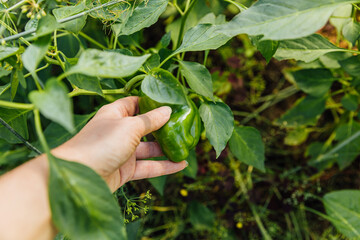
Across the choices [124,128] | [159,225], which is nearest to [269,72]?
[159,225]

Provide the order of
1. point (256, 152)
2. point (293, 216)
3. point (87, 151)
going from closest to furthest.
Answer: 1. point (87, 151)
2. point (256, 152)
3. point (293, 216)

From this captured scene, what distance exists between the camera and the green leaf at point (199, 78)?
2.02ft

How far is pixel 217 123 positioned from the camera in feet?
2.19

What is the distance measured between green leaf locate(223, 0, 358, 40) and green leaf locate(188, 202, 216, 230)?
892mm

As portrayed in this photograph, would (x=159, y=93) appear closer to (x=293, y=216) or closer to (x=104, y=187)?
(x=104, y=187)

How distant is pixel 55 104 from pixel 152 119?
291 millimetres

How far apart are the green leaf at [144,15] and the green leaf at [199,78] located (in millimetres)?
128

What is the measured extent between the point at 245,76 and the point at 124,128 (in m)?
0.94

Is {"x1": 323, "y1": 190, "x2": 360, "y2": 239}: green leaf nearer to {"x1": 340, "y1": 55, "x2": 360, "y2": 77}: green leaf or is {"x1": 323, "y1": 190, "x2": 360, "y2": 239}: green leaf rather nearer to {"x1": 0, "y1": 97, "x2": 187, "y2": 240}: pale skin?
{"x1": 340, "y1": 55, "x2": 360, "y2": 77}: green leaf

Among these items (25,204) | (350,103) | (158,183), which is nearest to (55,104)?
(25,204)

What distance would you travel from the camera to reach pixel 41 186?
48cm

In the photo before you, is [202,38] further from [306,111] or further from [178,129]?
[306,111]

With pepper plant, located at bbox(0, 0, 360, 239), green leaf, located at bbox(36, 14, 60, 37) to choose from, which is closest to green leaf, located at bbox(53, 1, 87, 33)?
pepper plant, located at bbox(0, 0, 360, 239)

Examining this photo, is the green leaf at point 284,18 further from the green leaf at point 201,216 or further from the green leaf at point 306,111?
the green leaf at point 201,216
